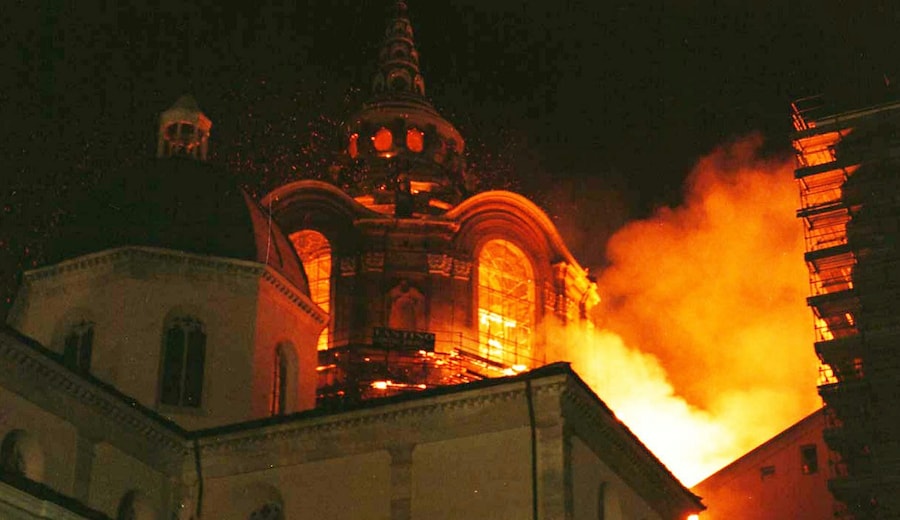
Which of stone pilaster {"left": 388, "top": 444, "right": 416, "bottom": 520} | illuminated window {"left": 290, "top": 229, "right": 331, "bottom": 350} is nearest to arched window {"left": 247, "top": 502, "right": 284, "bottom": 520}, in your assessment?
stone pilaster {"left": 388, "top": 444, "right": 416, "bottom": 520}

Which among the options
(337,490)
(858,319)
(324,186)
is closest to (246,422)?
(337,490)

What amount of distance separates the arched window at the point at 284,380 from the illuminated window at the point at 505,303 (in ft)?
28.2

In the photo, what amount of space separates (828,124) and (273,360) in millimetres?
19795

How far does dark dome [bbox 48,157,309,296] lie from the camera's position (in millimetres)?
38062

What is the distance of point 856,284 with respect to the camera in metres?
45.8

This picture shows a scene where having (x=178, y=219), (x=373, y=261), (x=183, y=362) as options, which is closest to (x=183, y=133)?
(x=178, y=219)

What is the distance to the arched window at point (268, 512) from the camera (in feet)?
110

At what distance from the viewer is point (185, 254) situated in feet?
123

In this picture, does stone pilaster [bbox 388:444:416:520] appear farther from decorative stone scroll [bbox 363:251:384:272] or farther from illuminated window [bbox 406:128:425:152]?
illuminated window [bbox 406:128:425:152]

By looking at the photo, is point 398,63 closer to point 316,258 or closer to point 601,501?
point 316,258

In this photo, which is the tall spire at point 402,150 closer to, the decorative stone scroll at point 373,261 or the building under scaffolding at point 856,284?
the decorative stone scroll at point 373,261

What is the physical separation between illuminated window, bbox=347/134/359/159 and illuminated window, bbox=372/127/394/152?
0.65 metres

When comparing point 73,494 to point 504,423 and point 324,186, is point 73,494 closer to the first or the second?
point 504,423

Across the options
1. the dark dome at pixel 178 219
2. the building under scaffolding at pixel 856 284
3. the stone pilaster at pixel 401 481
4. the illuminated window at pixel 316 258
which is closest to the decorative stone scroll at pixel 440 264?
the illuminated window at pixel 316 258
